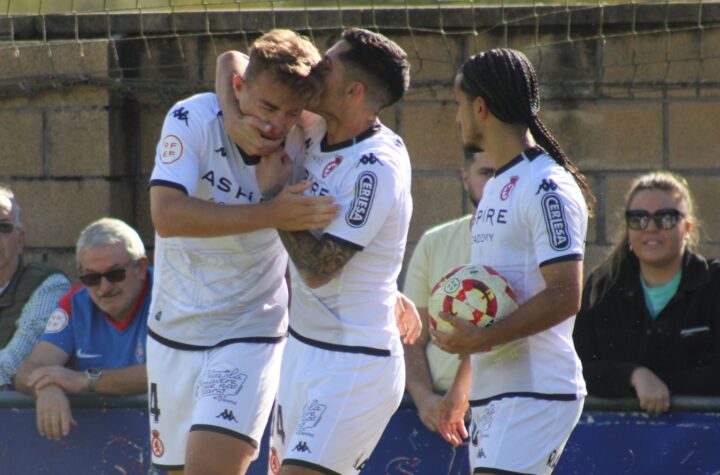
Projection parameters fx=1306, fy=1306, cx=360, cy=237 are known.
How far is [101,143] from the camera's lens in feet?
21.9

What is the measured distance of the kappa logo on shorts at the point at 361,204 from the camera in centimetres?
414

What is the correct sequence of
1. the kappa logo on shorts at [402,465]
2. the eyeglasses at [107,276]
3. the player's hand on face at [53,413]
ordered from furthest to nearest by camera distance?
1. the eyeglasses at [107,276]
2. the player's hand on face at [53,413]
3. the kappa logo on shorts at [402,465]

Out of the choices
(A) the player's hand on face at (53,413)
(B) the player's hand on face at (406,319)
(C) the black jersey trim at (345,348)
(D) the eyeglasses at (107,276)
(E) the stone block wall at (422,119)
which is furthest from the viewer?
(E) the stone block wall at (422,119)

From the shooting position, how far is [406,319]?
182 inches

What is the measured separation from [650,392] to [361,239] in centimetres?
167

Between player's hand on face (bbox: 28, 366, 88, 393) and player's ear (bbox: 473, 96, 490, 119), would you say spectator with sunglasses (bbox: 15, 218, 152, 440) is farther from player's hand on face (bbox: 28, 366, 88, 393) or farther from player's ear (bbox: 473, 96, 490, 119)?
player's ear (bbox: 473, 96, 490, 119)

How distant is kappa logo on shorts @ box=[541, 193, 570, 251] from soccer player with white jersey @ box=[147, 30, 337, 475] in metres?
0.68

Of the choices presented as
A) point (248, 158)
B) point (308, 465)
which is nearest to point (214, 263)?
point (248, 158)

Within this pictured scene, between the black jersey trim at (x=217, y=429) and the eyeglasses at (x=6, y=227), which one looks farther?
the eyeglasses at (x=6, y=227)

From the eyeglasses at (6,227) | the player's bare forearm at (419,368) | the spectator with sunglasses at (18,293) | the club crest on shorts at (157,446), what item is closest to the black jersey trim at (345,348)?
the club crest on shorts at (157,446)

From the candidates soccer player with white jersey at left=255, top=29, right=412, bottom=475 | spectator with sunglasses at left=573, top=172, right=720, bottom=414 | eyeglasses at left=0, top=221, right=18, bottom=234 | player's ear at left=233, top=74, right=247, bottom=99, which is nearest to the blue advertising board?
spectator with sunglasses at left=573, top=172, right=720, bottom=414

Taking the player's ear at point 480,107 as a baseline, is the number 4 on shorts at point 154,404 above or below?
below

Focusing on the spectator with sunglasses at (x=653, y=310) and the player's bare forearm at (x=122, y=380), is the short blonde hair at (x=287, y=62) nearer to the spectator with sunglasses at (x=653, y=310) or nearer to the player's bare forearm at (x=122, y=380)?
the player's bare forearm at (x=122, y=380)

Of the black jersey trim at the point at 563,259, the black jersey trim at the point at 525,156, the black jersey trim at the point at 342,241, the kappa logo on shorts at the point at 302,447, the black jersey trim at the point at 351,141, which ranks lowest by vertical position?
the kappa logo on shorts at the point at 302,447
